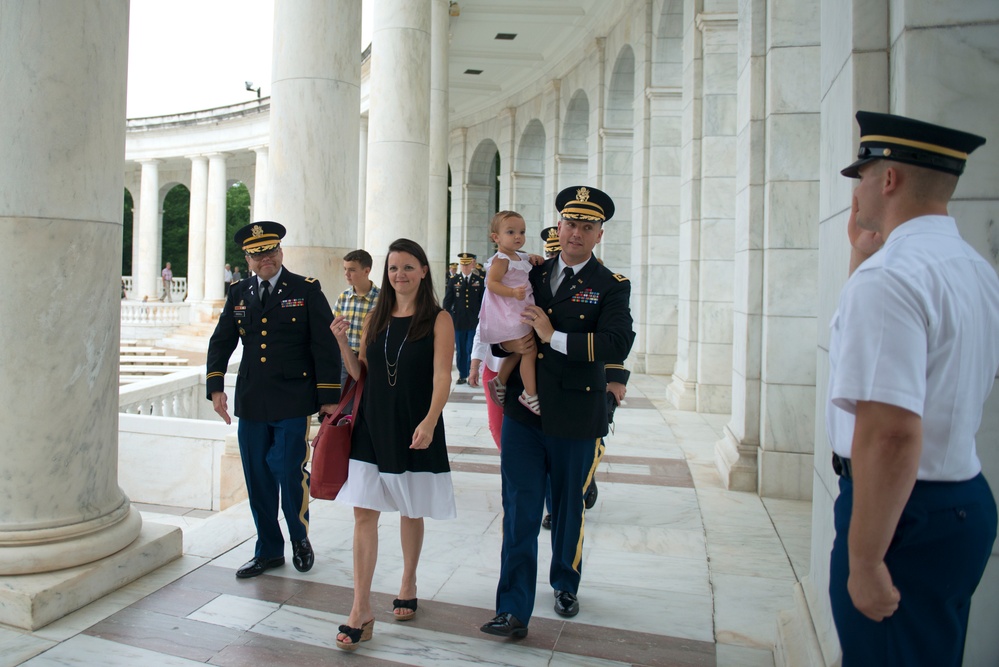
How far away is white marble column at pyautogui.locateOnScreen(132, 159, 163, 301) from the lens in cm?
6291

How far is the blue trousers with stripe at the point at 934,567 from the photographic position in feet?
10.8

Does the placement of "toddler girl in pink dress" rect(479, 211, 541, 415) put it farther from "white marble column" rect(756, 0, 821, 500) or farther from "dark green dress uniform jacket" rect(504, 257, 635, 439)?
"white marble column" rect(756, 0, 821, 500)

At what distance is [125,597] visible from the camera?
745cm

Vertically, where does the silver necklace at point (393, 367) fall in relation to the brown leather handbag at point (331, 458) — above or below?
above

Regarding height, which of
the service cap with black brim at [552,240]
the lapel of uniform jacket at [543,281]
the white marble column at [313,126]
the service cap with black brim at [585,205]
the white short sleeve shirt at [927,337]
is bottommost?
the white short sleeve shirt at [927,337]

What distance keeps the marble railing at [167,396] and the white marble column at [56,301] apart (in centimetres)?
990

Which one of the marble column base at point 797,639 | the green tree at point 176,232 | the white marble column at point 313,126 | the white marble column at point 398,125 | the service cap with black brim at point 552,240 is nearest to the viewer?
the marble column base at point 797,639

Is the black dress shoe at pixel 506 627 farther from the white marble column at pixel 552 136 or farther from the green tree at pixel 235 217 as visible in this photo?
the green tree at pixel 235 217

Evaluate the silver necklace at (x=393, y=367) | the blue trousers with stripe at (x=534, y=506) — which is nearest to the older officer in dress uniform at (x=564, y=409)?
the blue trousers with stripe at (x=534, y=506)

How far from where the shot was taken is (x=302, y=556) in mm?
8336

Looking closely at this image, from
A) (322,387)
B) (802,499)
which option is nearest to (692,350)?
(802,499)

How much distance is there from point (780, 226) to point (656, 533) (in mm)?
4634

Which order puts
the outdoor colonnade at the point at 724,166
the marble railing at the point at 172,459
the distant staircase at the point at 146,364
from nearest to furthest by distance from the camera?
the outdoor colonnade at the point at 724,166 < the marble railing at the point at 172,459 < the distant staircase at the point at 146,364

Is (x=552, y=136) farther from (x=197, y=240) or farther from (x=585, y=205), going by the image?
(x=585, y=205)
